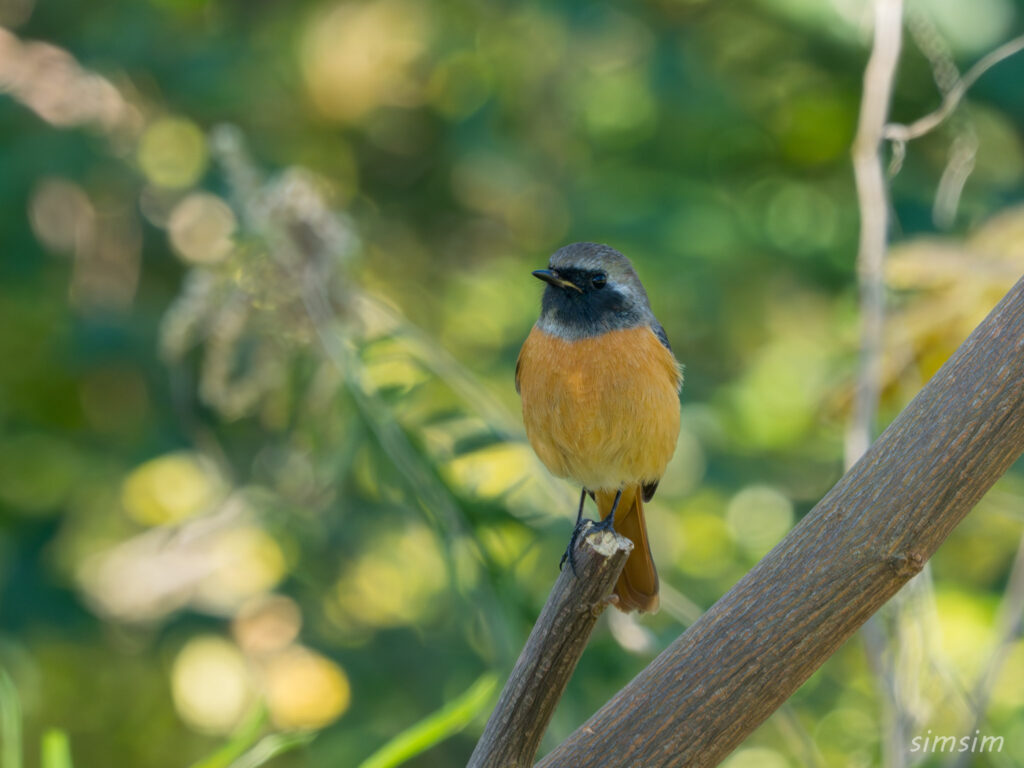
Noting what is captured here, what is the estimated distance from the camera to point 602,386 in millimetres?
2764

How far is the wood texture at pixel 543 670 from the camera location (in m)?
1.70

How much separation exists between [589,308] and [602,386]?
267 millimetres

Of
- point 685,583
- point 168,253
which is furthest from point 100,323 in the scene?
point 685,583

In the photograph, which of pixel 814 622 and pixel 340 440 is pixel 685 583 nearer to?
pixel 340 440

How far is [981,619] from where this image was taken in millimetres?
4508

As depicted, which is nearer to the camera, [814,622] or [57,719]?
[814,622]

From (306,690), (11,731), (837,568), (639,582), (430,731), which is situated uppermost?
(306,690)

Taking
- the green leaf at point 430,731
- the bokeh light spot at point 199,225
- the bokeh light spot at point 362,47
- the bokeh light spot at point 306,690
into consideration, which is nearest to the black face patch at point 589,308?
the green leaf at point 430,731

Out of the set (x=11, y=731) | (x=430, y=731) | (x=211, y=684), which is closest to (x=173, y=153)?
(x=211, y=684)

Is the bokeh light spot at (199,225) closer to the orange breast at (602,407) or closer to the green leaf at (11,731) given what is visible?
the orange breast at (602,407)

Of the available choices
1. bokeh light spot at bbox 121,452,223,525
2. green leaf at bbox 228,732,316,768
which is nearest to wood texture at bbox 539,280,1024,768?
green leaf at bbox 228,732,316,768

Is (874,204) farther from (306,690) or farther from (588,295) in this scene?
(306,690)

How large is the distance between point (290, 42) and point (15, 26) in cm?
141

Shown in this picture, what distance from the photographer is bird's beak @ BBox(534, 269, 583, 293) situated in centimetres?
281
